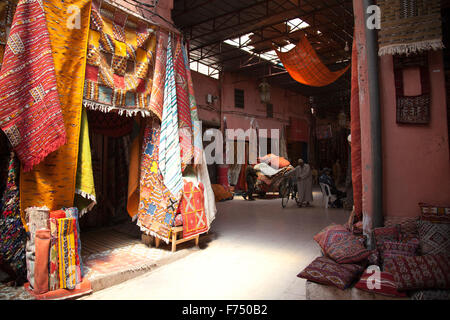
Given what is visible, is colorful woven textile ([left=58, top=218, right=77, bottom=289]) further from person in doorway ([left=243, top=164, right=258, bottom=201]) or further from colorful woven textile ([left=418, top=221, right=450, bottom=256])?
person in doorway ([left=243, top=164, right=258, bottom=201])

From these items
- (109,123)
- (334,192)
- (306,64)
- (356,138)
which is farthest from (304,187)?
(109,123)

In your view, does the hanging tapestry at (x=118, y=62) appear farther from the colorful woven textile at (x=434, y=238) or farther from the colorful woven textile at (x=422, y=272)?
the colorful woven textile at (x=434, y=238)

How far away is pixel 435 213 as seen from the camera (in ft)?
8.55

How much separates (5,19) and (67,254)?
226cm

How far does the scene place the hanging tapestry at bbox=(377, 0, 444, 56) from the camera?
102 inches

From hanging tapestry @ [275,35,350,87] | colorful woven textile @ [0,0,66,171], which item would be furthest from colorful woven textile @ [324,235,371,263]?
hanging tapestry @ [275,35,350,87]

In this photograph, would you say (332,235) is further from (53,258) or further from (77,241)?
(53,258)

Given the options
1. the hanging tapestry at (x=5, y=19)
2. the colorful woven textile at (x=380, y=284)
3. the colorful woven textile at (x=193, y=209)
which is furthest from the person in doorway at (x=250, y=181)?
the hanging tapestry at (x=5, y=19)

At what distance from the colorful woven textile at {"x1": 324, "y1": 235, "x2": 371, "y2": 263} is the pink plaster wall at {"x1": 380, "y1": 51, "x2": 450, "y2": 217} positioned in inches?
19.7

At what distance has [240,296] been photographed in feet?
8.42
